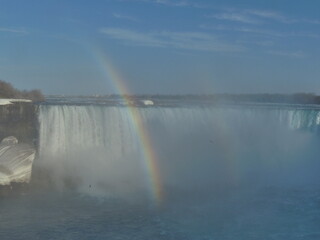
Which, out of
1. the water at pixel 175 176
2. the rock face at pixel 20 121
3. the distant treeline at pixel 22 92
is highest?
the distant treeline at pixel 22 92

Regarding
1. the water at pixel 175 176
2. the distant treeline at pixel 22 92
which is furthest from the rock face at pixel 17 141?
the distant treeline at pixel 22 92

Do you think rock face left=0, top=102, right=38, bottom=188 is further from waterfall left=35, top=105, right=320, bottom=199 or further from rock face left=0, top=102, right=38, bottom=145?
waterfall left=35, top=105, right=320, bottom=199

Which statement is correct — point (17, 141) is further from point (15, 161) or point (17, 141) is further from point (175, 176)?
point (175, 176)

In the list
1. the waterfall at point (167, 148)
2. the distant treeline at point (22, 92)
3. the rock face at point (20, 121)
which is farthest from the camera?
the distant treeline at point (22, 92)

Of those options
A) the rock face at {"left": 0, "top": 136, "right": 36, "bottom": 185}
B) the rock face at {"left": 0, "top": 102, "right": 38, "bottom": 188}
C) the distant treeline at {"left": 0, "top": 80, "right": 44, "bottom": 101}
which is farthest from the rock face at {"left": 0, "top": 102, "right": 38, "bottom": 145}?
the distant treeline at {"left": 0, "top": 80, "right": 44, "bottom": 101}

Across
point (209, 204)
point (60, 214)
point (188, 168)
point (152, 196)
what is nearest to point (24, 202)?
point (60, 214)

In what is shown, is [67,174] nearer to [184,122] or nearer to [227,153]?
[184,122]

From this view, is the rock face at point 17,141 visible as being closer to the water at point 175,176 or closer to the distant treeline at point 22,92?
the water at point 175,176
